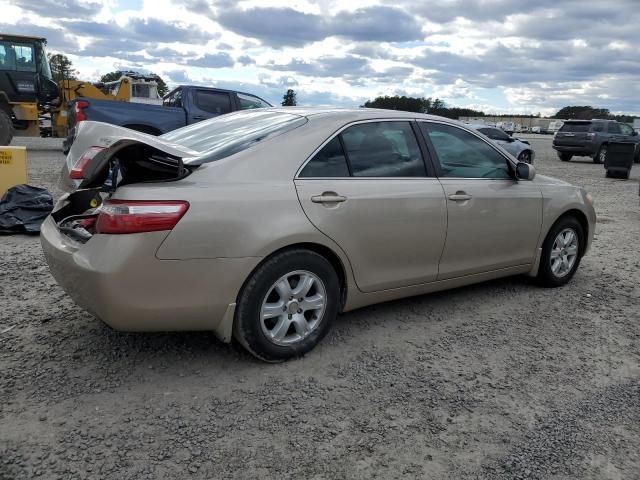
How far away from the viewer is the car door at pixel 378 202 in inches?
141

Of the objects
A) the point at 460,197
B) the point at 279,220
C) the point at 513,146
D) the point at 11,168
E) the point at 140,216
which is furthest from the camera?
the point at 513,146

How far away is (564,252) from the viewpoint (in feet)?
17.5

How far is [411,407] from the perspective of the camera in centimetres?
310

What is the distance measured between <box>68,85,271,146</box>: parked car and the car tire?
375 inches

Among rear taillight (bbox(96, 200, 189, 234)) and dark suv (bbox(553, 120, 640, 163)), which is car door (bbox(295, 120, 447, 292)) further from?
dark suv (bbox(553, 120, 640, 163))

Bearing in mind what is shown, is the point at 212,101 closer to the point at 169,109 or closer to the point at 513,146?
the point at 169,109

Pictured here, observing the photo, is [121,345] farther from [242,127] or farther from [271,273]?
[242,127]

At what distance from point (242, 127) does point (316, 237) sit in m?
1.06

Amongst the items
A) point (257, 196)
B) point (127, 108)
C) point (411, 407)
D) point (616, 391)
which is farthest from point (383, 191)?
point (127, 108)

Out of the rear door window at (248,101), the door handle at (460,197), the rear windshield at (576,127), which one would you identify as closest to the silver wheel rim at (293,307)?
the door handle at (460,197)

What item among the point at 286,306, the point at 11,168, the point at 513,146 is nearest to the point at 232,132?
the point at 286,306

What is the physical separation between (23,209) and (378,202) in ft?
16.9

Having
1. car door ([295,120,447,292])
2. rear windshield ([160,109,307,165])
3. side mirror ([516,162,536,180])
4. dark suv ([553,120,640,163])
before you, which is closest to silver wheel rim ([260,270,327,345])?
car door ([295,120,447,292])

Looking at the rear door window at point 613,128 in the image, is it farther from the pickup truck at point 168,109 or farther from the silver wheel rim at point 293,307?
the silver wheel rim at point 293,307
